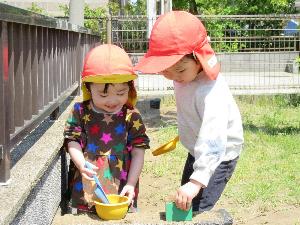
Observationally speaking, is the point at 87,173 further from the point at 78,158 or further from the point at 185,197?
the point at 185,197

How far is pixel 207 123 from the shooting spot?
2709 millimetres

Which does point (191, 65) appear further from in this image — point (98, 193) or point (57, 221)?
point (57, 221)

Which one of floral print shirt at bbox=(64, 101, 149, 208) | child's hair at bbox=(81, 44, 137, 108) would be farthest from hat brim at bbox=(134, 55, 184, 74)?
floral print shirt at bbox=(64, 101, 149, 208)

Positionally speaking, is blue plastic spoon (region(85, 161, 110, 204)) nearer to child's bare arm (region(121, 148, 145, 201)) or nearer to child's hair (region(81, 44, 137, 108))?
child's bare arm (region(121, 148, 145, 201))

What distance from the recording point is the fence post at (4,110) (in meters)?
2.70

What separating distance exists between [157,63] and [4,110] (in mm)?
684

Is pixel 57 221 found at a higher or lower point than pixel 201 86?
lower

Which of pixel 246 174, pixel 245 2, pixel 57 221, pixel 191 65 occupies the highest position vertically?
pixel 245 2

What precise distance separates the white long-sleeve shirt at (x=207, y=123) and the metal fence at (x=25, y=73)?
2.56ft

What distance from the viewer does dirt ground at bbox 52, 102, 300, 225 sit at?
2.64 meters

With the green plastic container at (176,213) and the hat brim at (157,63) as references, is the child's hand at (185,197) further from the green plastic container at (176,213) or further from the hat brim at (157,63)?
the hat brim at (157,63)

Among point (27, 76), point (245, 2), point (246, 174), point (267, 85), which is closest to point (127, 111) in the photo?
point (27, 76)

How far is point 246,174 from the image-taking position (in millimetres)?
5941

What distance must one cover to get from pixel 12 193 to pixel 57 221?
36 centimetres
